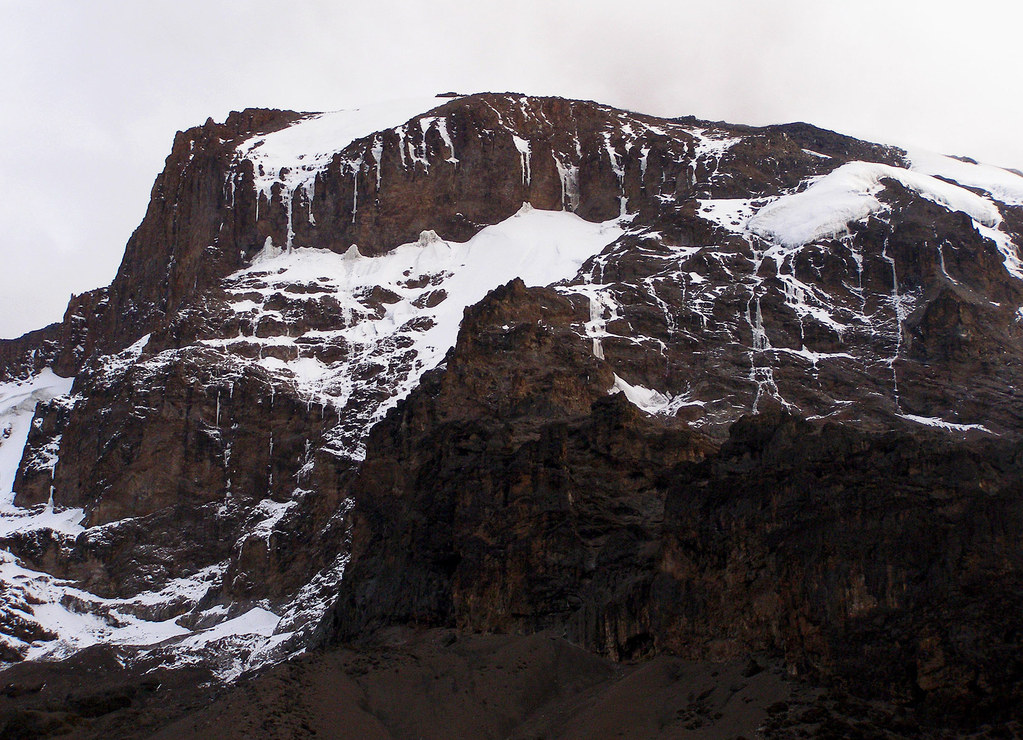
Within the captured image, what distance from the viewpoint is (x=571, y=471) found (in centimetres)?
11231

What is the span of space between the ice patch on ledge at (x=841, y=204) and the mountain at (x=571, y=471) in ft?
1.83

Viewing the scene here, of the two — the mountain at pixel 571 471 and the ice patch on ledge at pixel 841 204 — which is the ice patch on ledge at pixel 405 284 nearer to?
the mountain at pixel 571 471

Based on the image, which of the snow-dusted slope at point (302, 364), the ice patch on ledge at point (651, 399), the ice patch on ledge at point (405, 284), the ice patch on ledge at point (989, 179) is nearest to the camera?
the ice patch on ledge at point (651, 399)

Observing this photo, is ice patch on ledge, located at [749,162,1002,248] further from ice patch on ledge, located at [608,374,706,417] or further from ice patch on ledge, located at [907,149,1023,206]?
ice patch on ledge, located at [608,374,706,417]

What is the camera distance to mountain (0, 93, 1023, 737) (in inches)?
3248

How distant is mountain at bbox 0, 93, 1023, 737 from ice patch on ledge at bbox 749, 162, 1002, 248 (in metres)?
0.56

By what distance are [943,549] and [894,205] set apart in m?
86.2

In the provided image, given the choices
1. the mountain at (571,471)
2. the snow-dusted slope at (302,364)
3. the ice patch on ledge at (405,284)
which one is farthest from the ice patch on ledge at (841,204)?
the snow-dusted slope at (302,364)

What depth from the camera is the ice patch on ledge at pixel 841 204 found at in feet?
516

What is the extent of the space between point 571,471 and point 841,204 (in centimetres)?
6574

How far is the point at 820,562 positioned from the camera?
274ft

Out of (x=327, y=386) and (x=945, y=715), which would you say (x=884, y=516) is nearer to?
(x=945, y=715)

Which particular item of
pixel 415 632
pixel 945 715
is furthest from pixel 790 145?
pixel 945 715

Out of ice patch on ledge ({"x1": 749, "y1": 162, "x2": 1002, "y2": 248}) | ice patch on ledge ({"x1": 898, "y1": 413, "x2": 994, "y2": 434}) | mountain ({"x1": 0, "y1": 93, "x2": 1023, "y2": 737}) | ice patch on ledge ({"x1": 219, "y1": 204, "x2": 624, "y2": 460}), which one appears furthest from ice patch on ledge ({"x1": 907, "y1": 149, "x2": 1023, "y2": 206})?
ice patch on ledge ({"x1": 898, "y1": 413, "x2": 994, "y2": 434})
